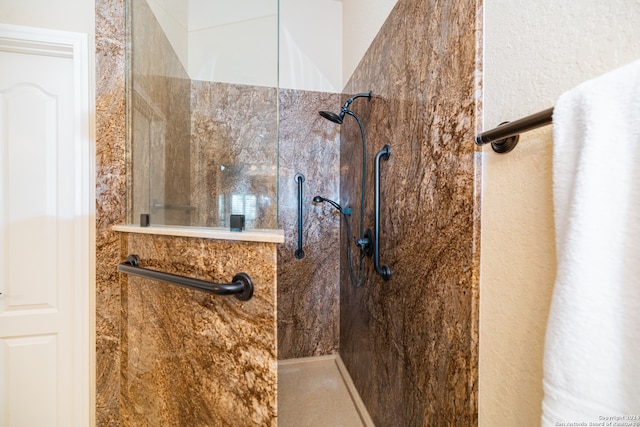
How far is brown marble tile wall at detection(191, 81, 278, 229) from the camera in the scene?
1.01 m

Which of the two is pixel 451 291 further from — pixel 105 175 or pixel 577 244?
pixel 105 175

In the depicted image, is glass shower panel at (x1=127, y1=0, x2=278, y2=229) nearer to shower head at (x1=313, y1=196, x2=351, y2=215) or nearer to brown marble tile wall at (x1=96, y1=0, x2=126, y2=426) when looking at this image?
brown marble tile wall at (x1=96, y1=0, x2=126, y2=426)

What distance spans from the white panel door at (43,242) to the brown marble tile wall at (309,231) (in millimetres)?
1214

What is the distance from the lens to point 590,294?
345 millimetres

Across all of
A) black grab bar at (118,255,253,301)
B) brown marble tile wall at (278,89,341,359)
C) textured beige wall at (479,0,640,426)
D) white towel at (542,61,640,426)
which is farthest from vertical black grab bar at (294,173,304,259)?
white towel at (542,61,640,426)

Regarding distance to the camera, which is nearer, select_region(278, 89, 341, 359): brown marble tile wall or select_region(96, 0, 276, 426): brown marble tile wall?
select_region(96, 0, 276, 426): brown marble tile wall

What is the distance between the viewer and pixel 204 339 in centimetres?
85

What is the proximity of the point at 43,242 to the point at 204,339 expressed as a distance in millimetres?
1105

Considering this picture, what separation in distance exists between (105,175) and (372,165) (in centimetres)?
144

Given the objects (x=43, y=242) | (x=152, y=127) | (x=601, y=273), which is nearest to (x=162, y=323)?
(x=43, y=242)

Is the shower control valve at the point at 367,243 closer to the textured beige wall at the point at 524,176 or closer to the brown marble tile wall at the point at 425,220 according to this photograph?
the brown marble tile wall at the point at 425,220

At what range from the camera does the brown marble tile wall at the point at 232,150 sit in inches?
39.7

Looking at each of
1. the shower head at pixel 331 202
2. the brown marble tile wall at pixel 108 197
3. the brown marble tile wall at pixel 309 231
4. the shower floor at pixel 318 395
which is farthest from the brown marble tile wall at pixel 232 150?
the shower floor at pixel 318 395

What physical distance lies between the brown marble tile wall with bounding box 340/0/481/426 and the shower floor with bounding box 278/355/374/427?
8.8 inches
